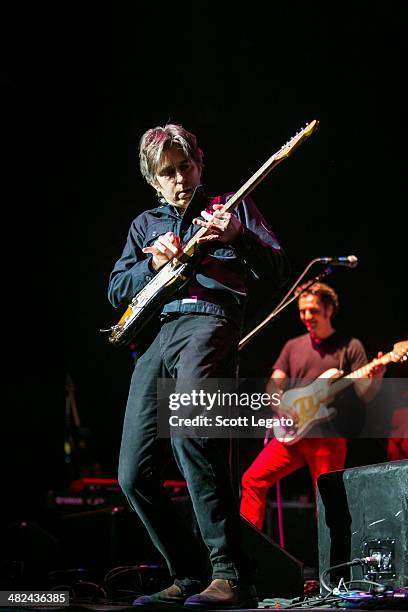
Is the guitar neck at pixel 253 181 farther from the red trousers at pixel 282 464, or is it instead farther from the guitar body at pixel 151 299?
the red trousers at pixel 282 464

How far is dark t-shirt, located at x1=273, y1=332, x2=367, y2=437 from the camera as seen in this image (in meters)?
5.53

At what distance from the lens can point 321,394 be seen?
5.49 meters

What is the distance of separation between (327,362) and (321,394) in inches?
10.5

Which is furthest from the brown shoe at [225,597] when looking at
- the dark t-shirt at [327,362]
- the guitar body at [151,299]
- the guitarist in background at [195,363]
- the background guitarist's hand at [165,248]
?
the dark t-shirt at [327,362]

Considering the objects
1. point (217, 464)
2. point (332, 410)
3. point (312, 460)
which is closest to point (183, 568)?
point (217, 464)

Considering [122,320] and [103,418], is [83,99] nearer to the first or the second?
[103,418]

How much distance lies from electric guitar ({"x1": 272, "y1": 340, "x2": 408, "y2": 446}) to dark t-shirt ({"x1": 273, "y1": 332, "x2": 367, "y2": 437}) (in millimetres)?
50

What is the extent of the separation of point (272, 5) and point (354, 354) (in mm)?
2838

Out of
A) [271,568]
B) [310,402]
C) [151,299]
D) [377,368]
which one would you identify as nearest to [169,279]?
[151,299]

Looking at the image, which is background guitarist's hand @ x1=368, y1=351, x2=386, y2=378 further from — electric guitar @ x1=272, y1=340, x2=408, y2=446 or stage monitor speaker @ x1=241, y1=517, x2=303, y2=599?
stage monitor speaker @ x1=241, y1=517, x2=303, y2=599

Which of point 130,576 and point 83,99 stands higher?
point 83,99

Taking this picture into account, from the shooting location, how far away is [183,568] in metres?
2.70

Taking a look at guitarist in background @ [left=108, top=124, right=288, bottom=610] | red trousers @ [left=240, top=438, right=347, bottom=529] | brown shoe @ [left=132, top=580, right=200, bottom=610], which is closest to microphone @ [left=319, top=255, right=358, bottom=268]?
red trousers @ [left=240, top=438, right=347, bottom=529]

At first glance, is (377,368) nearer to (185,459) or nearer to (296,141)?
(296,141)
